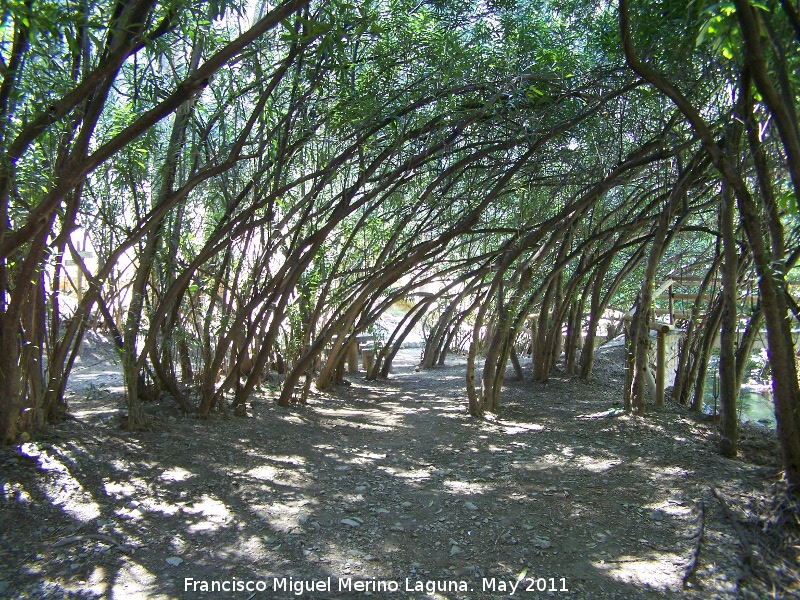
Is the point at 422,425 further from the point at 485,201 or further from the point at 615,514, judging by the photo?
the point at 615,514

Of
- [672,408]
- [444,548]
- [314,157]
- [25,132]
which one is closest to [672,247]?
[672,408]

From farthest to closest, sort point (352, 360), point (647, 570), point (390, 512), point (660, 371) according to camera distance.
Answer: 1. point (352, 360)
2. point (660, 371)
3. point (390, 512)
4. point (647, 570)

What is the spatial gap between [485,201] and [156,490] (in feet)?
10.1

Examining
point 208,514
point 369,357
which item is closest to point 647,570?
point 208,514

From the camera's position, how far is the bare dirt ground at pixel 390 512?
242 centimetres

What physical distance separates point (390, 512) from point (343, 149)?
2912mm

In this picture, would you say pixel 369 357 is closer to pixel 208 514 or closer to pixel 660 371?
pixel 660 371

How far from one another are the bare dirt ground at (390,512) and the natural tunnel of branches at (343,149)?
1.12 feet

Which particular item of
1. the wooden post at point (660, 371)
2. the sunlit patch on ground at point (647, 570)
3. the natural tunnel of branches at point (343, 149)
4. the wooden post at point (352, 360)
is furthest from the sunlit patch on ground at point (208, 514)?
the wooden post at point (352, 360)

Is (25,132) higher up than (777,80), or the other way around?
(777,80)

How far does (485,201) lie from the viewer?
16.6ft

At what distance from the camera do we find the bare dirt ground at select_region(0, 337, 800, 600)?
2.42 metres

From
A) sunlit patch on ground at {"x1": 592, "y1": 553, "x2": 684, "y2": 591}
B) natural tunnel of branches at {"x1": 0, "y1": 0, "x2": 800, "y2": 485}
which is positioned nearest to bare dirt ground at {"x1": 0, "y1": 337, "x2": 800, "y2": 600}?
sunlit patch on ground at {"x1": 592, "y1": 553, "x2": 684, "y2": 591}

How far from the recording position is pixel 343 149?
201 inches
